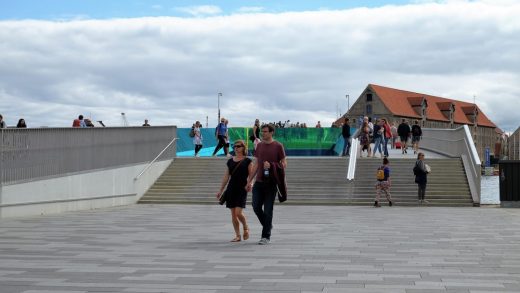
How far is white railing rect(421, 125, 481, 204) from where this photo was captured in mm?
24388

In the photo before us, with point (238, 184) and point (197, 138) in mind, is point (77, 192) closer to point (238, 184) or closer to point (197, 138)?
point (238, 184)

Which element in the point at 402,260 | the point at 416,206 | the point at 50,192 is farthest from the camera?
the point at 416,206

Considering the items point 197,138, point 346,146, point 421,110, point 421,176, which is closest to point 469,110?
point 421,110

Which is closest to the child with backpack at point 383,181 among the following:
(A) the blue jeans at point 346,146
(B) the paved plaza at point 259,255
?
(B) the paved plaza at point 259,255

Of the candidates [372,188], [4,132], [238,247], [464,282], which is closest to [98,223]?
[4,132]

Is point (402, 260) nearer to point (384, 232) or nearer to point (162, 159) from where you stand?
point (384, 232)

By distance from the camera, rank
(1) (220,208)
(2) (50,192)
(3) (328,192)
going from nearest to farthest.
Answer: (2) (50,192)
(1) (220,208)
(3) (328,192)

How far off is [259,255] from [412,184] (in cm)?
1652

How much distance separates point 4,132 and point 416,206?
12241 millimetres

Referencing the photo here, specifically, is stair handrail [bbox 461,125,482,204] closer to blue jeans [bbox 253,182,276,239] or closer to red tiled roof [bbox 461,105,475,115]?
blue jeans [bbox 253,182,276,239]

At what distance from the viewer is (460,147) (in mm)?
29938

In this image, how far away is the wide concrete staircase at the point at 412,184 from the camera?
24.4 m

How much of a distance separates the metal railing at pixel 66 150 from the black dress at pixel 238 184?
23.6 ft

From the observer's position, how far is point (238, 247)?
11.5 metres
